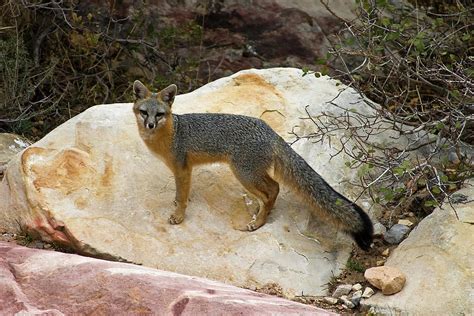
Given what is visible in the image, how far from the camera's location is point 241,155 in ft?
19.7

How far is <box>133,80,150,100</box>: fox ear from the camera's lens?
6.27 metres

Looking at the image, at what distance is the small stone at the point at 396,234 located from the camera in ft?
19.4

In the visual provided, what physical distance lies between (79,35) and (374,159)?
177 inches

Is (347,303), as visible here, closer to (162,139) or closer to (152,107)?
Result: (162,139)

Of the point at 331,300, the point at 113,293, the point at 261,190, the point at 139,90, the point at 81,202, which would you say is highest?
the point at 139,90

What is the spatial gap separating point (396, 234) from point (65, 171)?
2.54 metres

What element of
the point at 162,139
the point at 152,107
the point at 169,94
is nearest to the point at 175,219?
the point at 162,139

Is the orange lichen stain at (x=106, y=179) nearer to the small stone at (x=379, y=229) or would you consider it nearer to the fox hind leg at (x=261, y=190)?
the fox hind leg at (x=261, y=190)

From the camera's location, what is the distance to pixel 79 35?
8.91 meters

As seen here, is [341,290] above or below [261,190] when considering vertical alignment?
below

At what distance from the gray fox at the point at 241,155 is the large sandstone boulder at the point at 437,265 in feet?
1.37

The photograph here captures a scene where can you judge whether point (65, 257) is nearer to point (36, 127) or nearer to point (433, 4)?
point (36, 127)

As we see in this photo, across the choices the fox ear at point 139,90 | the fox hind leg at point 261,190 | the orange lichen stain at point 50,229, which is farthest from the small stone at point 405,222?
the orange lichen stain at point 50,229

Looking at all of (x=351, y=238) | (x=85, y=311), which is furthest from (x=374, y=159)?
(x=85, y=311)
